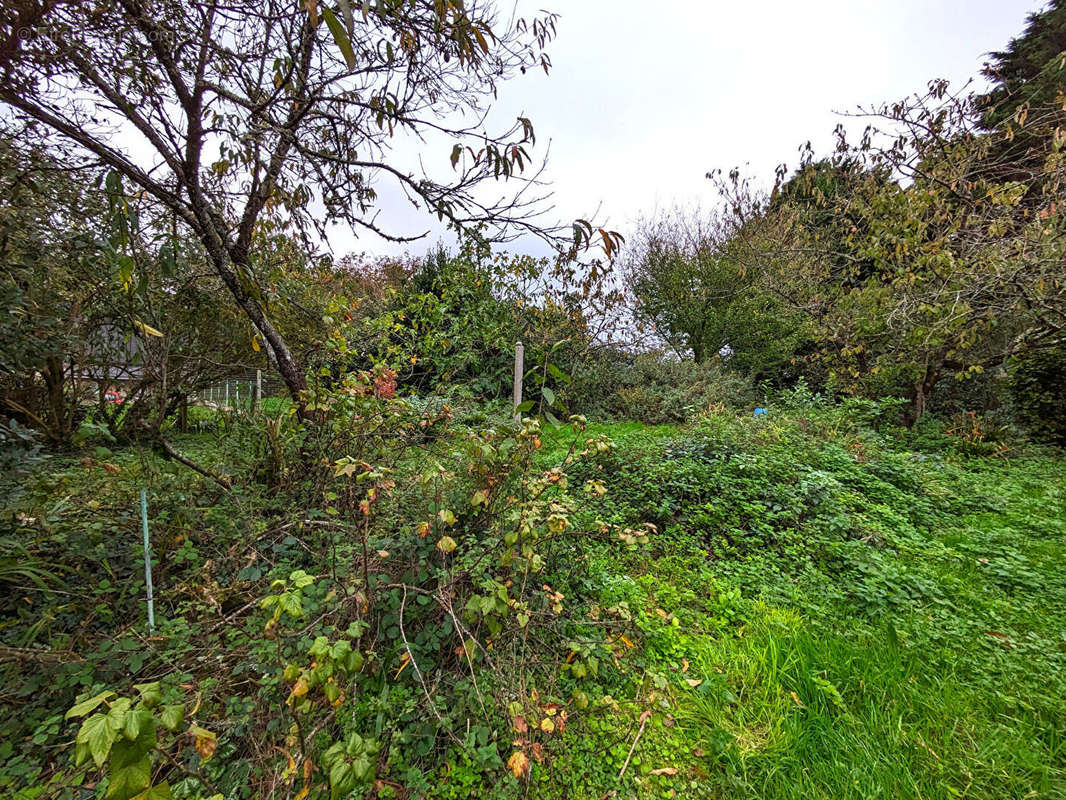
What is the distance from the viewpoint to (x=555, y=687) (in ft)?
5.28

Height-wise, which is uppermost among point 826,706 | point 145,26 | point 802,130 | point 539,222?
point 802,130

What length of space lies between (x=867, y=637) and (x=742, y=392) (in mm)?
7356

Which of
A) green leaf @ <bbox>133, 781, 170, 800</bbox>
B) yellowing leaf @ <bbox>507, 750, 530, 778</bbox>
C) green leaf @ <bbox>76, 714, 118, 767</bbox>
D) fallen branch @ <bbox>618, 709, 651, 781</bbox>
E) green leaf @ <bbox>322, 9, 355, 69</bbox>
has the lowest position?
fallen branch @ <bbox>618, 709, 651, 781</bbox>

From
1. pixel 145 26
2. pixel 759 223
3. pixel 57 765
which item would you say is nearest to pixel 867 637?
pixel 57 765

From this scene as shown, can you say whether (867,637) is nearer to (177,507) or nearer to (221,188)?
(177,507)

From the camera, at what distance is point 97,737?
0.70 meters

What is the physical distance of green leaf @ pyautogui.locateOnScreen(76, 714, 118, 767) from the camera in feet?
2.24

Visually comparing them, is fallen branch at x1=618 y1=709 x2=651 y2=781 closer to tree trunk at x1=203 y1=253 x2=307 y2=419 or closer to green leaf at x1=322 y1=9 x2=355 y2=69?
green leaf at x1=322 y1=9 x2=355 y2=69

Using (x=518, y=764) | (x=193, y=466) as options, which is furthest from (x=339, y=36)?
(x=193, y=466)

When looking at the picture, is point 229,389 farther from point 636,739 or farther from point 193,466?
point 636,739

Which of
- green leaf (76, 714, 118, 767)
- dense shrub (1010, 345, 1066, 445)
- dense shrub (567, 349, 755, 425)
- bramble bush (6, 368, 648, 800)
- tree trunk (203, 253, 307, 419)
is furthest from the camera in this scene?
dense shrub (567, 349, 755, 425)

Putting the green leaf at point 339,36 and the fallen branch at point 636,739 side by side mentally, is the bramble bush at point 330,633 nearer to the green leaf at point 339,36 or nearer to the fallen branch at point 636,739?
the fallen branch at point 636,739

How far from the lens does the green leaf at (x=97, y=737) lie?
2.24 ft

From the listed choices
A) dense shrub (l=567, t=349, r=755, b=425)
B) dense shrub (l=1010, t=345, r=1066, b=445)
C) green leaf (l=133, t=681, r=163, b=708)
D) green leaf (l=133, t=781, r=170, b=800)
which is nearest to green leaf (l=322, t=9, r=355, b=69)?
green leaf (l=133, t=681, r=163, b=708)
